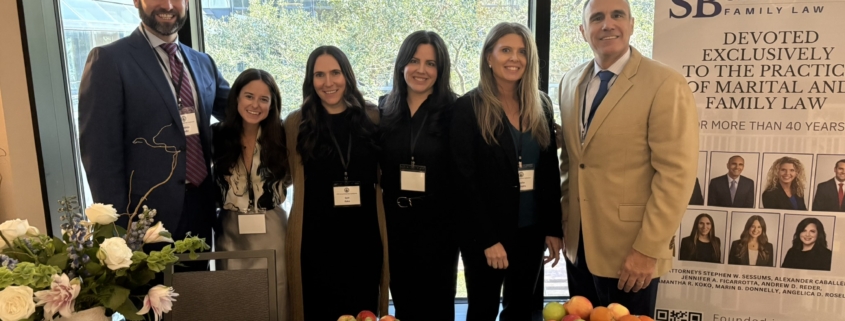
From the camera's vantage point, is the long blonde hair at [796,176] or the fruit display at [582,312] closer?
the fruit display at [582,312]

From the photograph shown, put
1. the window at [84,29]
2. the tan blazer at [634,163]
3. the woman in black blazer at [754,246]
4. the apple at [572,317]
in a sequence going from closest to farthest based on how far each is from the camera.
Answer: the apple at [572,317]
the tan blazer at [634,163]
the woman in black blazer at [754,246]
the window at [84,29]

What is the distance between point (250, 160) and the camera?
2330 mm

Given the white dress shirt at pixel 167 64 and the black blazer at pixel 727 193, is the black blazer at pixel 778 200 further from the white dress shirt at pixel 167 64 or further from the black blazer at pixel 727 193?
the white dress shirt at pixel 167 64

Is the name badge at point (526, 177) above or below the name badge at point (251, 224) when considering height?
above

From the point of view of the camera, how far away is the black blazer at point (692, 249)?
258 centimetres

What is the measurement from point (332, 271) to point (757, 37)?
222 centimetres

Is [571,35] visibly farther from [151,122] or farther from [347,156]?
[151,122]

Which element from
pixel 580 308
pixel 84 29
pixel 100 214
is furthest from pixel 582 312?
A: pixel 84 29

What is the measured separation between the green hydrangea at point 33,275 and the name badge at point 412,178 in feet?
4.72

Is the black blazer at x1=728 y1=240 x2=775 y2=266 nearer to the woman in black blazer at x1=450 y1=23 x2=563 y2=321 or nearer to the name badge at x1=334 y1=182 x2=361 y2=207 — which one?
the woman in black blazer at x1=450 y1=23 x2=563 y2=321

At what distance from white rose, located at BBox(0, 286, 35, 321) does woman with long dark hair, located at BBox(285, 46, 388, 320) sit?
1.39 metres

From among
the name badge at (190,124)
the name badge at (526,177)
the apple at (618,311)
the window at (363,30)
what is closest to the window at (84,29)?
the window at (363,30)

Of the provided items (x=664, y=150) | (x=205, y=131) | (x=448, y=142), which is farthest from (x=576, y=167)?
(x=205, y=131)

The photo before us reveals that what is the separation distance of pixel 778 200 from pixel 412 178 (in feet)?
5.69
